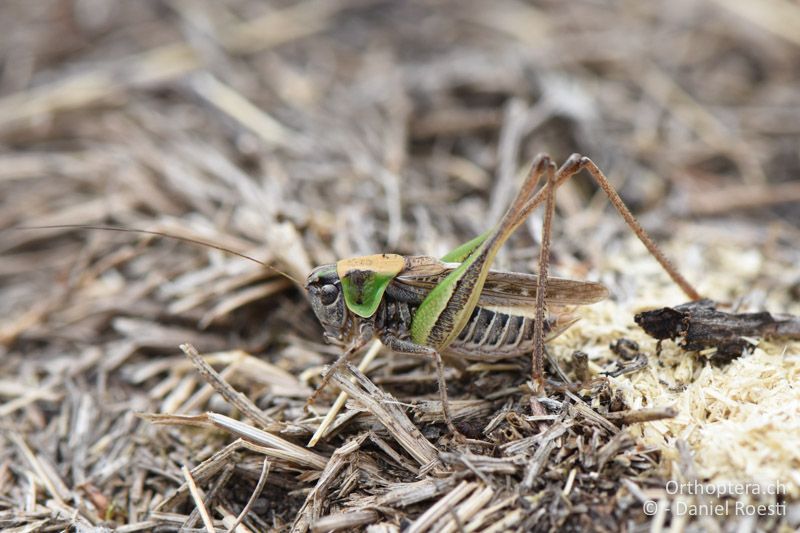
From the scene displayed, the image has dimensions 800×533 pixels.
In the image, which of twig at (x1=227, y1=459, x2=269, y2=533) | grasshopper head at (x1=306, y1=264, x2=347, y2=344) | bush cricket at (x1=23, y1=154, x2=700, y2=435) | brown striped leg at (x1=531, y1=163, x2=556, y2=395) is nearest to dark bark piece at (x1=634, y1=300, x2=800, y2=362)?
bush cricket at (x1=23, y1=154, x2=700, y2=435)

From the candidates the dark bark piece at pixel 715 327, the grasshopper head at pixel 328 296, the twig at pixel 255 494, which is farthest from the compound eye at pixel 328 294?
the dark bark piece at pixel 715 327

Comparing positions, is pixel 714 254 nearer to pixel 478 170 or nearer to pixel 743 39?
pixel 478 170

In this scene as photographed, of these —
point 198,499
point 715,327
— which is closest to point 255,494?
point 198,499

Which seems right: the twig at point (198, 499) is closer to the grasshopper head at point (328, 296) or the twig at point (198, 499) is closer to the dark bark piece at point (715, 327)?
the grasshopper head at point (328, 296)

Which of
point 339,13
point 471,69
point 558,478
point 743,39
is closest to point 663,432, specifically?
point 558,478

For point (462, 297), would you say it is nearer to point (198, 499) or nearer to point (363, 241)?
point (363, 241)

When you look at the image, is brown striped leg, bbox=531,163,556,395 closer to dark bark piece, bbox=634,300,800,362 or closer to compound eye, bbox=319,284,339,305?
dark bark piece, bbox=634,300,800,362

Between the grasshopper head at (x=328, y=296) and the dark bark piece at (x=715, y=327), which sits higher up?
the dark bark piece at (x=715, y=327)
